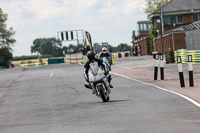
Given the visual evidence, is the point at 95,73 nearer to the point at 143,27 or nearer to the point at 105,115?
the point at 105,115

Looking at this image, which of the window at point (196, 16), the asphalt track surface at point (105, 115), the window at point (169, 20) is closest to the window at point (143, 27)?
the window at point (196, 16)

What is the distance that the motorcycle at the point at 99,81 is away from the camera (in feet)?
40.0

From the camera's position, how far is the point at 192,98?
11859 mm

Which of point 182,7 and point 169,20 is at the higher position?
point 182,7

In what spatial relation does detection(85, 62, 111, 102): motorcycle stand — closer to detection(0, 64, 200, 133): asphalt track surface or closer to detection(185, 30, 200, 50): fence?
detection(0, 64, 200, 133): asphalt track surface

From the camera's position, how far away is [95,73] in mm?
12383

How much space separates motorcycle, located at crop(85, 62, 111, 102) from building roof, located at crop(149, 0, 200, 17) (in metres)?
58.2

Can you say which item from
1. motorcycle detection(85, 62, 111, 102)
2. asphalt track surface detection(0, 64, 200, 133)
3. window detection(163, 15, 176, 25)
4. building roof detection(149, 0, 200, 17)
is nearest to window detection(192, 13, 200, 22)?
building roof detection(149, 0, 200, 17)

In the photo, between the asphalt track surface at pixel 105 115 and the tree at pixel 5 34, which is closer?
the asphalt track surface at pixel 105 115

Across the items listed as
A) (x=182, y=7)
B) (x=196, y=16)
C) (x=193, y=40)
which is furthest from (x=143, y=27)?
(x=193, y=40)

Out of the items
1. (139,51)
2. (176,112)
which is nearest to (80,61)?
(139,51)

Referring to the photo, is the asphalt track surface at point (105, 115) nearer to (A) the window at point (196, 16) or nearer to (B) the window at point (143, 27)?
(A) the window at point (196, 16)

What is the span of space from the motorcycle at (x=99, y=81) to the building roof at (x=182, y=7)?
58.2 meters

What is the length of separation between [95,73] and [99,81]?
0.83 ft
